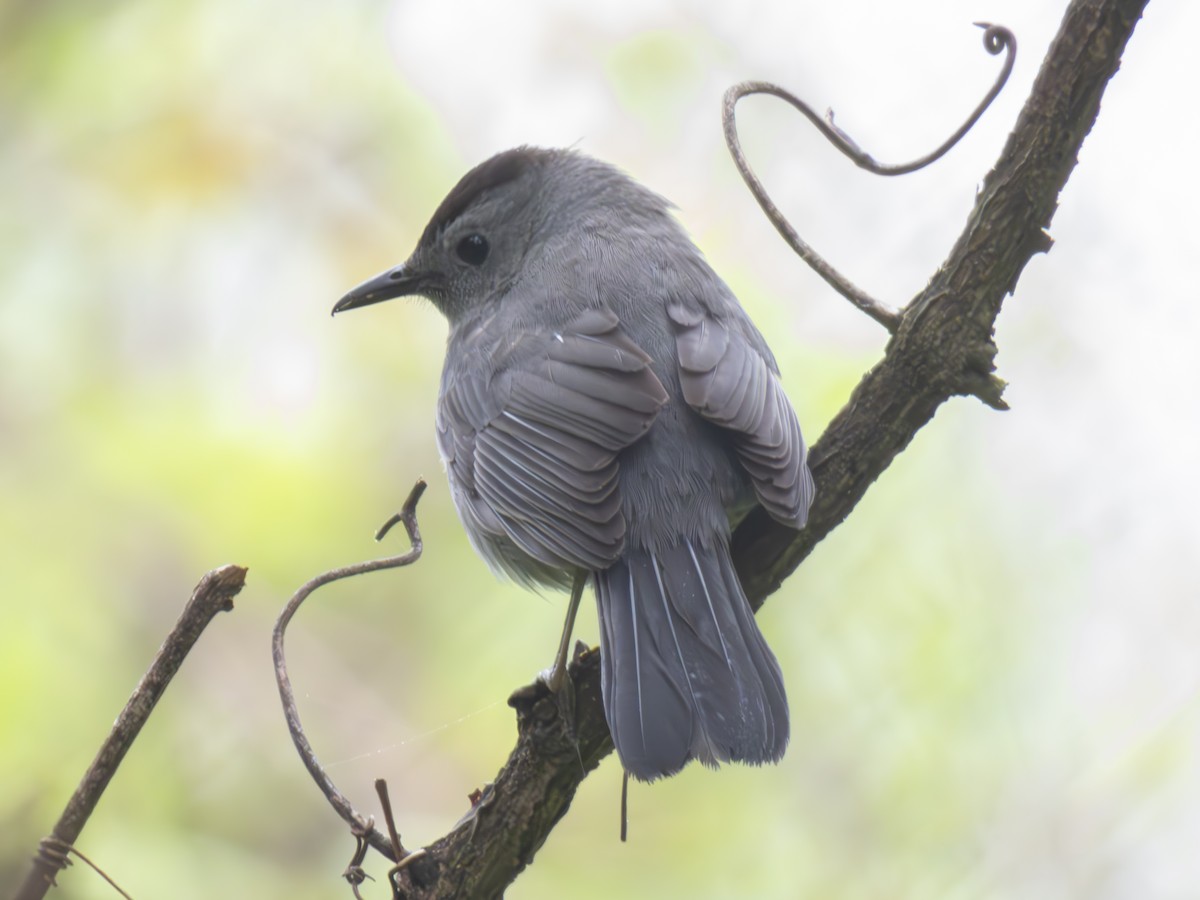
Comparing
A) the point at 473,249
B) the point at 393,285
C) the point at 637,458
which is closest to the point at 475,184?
the point at 473,249

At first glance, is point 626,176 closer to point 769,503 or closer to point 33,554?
point 769,503

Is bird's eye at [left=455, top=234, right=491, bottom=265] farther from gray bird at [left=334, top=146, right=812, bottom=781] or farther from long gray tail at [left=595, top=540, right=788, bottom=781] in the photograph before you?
long gray tail at [left=595, top=540, right=788, bottom=781]

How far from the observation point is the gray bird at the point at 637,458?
8.23 ft

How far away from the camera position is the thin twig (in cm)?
164

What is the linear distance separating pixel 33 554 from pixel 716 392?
2170mm

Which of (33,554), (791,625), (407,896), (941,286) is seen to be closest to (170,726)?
(33,554)

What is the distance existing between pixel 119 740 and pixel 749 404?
5.47 feet

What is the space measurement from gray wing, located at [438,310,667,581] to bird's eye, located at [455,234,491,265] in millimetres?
634

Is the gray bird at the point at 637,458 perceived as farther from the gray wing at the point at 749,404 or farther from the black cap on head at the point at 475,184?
the black cap on head at the point at 475,184

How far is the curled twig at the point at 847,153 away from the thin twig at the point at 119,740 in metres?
1.57

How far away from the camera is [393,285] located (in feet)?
13.0

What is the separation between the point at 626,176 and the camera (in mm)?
4012

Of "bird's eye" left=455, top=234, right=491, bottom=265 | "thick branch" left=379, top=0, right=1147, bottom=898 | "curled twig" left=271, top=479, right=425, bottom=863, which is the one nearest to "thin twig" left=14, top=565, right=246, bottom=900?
"curled twig" left=271, top=479, right=425, bottom=863

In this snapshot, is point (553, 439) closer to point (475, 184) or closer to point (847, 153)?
point (847, 153)
